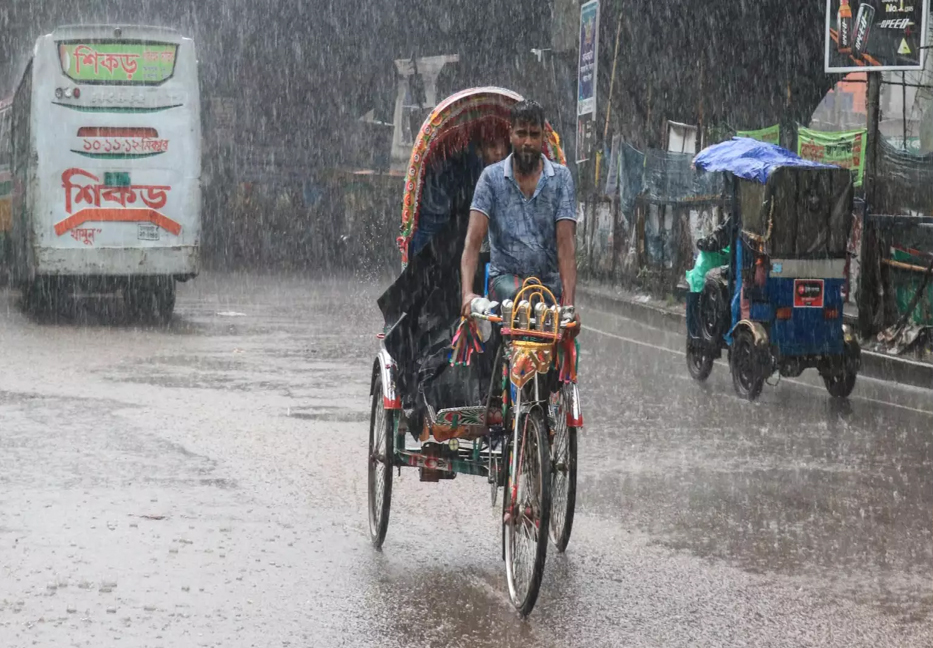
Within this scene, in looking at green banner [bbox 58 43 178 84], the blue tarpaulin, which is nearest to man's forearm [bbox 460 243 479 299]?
the blue tarpaulin

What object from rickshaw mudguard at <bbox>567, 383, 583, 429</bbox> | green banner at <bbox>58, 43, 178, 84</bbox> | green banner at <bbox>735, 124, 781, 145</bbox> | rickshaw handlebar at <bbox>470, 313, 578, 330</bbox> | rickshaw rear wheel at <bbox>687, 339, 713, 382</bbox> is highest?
green banner at <bbox>58, 43, 178, 84</bbox>

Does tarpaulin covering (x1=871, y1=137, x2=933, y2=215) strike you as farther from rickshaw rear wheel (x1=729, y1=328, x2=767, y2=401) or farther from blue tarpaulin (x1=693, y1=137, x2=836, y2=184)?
rickshaw rear wheel (x1=729, y1=328, x2=767, y2=401)

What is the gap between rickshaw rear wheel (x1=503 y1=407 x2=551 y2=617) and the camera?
5184 mm

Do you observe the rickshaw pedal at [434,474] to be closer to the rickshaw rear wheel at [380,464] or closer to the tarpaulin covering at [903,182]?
the rickshaw rear wheel at [380,464]

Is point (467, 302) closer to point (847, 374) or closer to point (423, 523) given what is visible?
point (423, 523)

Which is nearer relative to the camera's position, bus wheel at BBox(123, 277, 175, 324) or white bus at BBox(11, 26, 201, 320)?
white bus at BBox(11, 26, 201, 320)

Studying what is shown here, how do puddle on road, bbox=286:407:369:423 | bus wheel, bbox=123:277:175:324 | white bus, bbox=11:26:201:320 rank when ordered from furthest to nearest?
bus wheel, bbox=123:277:175:324 → white bus, bbox=11:26:201:320 → puddle on road, bbox=286:407:369:423

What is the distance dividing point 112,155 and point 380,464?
12335 mm

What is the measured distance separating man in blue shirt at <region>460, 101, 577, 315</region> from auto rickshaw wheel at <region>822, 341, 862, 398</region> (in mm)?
6166

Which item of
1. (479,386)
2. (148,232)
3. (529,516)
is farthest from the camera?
(148,232)

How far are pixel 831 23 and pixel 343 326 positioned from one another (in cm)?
683

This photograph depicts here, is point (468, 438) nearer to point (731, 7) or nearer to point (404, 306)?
point (404, 306)

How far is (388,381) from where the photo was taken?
6.30 m

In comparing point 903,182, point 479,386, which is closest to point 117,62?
point 903,182
